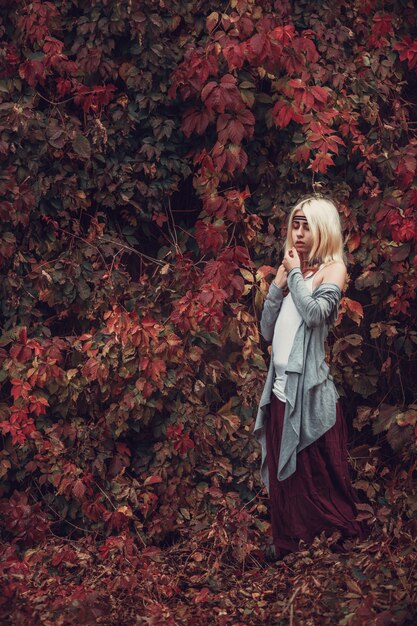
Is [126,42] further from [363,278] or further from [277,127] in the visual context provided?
[363,278]

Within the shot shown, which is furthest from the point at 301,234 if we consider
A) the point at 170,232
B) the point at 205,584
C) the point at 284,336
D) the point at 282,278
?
the point at 205,584

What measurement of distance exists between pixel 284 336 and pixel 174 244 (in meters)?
1.36

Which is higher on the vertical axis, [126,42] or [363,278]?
[126,42]

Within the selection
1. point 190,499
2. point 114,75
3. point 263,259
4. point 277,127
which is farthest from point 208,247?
point 190,499

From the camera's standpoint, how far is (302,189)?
5184mm

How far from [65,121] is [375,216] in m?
1.84

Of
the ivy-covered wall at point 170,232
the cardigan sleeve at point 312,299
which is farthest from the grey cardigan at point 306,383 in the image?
the ivy-covered wall at point 170,232

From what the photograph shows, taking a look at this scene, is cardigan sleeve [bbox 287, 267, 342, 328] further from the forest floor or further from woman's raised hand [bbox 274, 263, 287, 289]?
the forest floor

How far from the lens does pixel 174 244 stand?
5.20m

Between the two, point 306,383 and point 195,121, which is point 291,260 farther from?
point 195,121

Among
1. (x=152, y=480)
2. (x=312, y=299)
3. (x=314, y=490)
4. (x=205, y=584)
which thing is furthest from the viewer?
(x=152, y=480)

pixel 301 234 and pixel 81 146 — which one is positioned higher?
pixel 81 146

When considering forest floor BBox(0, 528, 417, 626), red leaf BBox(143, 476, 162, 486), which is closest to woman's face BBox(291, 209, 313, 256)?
forest floor BBox(0, 528, 417, 626)

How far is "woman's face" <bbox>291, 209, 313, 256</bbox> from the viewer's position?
4.08m
